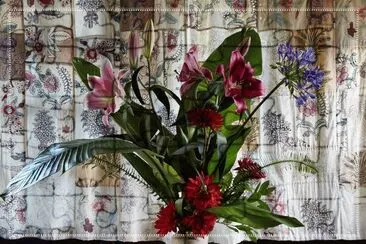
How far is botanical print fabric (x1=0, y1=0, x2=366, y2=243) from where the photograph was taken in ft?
4.37

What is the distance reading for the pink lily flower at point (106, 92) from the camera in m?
0.96

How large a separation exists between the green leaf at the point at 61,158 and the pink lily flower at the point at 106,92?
72 millimetres

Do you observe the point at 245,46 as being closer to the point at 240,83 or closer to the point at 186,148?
the point at 240,83

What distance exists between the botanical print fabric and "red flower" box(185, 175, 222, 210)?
0.42 meters

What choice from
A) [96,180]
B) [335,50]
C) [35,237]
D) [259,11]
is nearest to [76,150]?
[96,180]

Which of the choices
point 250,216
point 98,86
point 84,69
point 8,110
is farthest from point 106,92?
point 8,110

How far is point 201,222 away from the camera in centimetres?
93

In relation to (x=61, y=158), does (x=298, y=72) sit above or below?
above

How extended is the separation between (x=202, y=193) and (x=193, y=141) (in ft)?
0.44

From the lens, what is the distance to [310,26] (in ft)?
4.38

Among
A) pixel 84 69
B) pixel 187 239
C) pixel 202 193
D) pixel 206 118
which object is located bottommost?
pixel 187 239

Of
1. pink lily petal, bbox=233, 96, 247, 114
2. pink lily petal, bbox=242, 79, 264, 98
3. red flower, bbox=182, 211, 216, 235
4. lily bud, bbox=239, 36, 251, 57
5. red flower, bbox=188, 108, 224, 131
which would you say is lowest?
red flower, bbox=182, 211, 216, 235

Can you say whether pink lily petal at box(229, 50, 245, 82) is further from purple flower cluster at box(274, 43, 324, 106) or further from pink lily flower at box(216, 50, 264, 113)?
purple flower cluster at box(274, 43, 324, 106)

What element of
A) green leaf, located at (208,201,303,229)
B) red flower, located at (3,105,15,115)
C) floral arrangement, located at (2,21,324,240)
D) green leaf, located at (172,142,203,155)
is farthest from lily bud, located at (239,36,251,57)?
red flower, located at (3,105,15,115)
